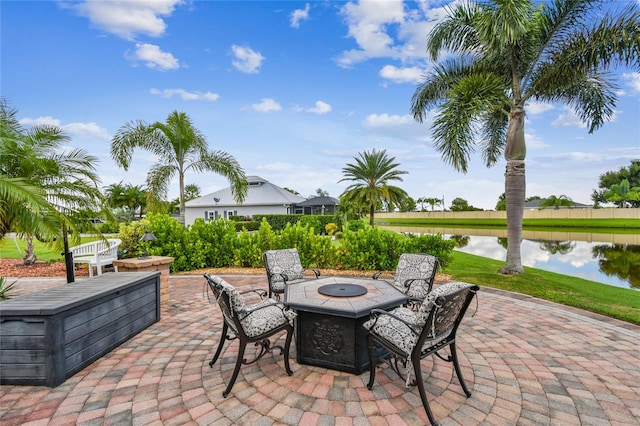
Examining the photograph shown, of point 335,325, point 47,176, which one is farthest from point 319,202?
point 335,325

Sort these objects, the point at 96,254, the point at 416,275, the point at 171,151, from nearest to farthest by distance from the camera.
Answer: the point at 416,275, the point at 96,254, the point at 171,151

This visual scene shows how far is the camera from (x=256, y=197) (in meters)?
28.3

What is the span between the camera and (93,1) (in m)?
6.07

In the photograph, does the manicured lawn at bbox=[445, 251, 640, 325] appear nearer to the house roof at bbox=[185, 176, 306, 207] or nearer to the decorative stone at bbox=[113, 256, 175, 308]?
the decorative stone at bbox=[113, 256, 175, 308]

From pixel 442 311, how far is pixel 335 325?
1.10m

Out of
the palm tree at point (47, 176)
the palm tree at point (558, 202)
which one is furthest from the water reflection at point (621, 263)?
the palm tree at point (558, 202)

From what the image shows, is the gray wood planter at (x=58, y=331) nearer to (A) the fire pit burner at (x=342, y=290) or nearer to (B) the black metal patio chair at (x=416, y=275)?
(A) the fire pit burner at (x=342, y=290)

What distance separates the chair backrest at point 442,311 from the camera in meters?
2.23

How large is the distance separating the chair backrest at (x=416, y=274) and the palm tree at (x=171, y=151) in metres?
10.1

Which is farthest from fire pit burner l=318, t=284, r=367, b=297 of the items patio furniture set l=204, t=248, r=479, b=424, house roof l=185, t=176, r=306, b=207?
house roof l=185, t=176, r=306, b=207

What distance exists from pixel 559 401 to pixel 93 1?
389 inches

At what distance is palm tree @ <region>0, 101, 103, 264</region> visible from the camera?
179 inches

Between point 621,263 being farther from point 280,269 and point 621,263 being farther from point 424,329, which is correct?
point 424,329

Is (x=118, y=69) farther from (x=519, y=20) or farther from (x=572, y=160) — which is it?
(x=572, y=160)
